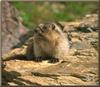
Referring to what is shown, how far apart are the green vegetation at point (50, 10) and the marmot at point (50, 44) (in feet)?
21.7

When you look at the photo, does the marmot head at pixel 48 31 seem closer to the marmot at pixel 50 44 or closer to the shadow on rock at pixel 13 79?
the marmot at pixel 50 44

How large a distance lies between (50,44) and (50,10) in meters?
8.11

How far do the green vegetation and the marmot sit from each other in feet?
21.7

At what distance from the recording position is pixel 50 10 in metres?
16.8

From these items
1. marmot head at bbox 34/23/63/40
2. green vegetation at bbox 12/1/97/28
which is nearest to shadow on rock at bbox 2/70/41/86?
marmot head at bbox 34/23/63/40

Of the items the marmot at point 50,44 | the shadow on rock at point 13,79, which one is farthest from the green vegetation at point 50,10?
the shadow on rock at point 13,79

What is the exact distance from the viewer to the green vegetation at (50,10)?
15984mm

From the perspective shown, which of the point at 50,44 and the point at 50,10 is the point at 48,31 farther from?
the point at 50,10

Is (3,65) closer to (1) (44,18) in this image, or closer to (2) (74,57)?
(2) (74,57)

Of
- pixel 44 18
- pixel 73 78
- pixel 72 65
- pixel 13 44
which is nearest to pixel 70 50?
pixel 72 65

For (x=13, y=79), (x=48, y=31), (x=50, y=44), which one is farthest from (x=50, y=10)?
(x=13, y=79)

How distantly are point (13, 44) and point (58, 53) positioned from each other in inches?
112

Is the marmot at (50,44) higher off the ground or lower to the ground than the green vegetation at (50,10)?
lower

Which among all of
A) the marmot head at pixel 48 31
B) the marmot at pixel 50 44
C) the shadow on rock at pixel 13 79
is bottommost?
the shadow on rock at pixel 13 79
